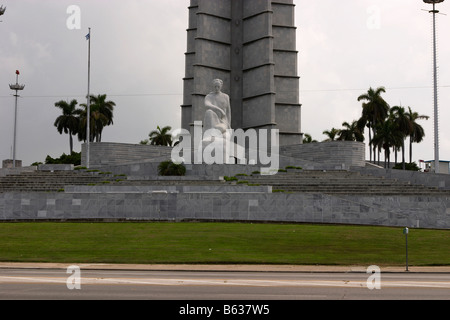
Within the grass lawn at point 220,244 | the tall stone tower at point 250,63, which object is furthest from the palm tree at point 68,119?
the grass lawn at point 220,244

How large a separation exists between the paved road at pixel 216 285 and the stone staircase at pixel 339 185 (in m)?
18.6

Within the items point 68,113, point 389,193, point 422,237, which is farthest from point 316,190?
point 68,113

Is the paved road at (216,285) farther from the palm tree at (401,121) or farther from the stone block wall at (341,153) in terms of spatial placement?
the palm tree at (401,121)

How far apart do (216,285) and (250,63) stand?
57434mm

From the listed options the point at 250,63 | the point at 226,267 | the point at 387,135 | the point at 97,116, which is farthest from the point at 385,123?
the point at 226,267

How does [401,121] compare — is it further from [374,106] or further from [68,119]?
[68,119]

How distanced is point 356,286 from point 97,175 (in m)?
35.3

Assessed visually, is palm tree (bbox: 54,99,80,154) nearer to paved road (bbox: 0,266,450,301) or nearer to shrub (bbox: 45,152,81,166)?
shrub (bbox: 45,152,81,166)

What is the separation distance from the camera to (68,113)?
8400 cm

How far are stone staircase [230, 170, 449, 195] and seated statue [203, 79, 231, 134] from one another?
1157 centimetres

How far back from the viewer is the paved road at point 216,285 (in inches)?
431

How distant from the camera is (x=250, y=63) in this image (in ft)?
223

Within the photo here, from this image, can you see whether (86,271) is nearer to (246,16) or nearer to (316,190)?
(316,190)
